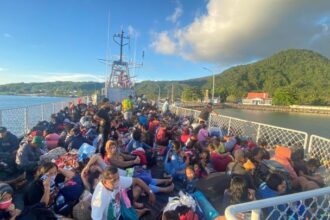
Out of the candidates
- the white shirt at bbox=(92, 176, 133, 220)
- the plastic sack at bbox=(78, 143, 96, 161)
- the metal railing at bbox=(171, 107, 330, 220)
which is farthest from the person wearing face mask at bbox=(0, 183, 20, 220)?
the metal railing at bbox=(171, 107, 330, 220)

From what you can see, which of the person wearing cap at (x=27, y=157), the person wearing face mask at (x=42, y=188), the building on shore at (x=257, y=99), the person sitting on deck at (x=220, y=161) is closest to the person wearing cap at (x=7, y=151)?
the person wearing cap at (x=27, y=157)

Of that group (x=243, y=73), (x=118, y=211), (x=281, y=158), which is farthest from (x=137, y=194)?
(x=243, y=73)

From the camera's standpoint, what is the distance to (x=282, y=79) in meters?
124

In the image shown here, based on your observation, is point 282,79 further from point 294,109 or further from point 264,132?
point 264,132

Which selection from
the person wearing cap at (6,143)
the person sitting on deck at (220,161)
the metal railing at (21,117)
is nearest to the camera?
the person sitting on deck at (220,161)

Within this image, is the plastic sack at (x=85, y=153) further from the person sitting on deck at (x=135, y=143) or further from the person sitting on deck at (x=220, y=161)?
the person sitting on deck at (x=220, y=161)

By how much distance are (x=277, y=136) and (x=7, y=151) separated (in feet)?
24.6

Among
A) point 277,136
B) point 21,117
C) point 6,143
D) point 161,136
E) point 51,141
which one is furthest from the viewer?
point 21,117

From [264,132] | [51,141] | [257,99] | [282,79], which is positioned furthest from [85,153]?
[282,79]

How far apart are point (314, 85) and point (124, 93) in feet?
362

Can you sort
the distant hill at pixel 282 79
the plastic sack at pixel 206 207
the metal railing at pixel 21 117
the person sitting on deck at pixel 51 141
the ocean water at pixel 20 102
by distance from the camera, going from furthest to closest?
the distant hill at pixel 282 79 → the ocean water at pixel 20 102 → the metal railing at pixel 21 117 → the person sitting on deck at pixel 51 141 → the plastic sack at pixel 206 207

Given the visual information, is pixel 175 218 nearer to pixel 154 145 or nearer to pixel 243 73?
pixel 154 145

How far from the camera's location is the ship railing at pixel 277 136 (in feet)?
21.0

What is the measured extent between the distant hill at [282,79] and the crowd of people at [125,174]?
9925 centimetres
